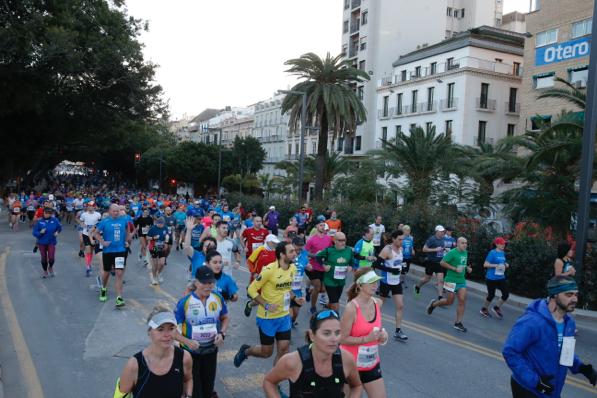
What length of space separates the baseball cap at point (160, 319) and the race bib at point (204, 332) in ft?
4.43

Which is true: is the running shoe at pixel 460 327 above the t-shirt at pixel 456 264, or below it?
below

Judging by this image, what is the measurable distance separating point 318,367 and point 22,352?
5.32 m

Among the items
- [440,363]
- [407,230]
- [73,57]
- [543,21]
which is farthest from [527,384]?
[543,21]

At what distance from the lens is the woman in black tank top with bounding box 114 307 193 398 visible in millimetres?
3508

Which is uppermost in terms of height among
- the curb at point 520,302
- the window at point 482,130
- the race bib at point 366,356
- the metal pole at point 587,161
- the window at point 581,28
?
the window at point 581,28

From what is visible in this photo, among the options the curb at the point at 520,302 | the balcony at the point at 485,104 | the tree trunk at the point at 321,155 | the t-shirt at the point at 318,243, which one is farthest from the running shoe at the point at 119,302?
the balcony at the point at 485,104

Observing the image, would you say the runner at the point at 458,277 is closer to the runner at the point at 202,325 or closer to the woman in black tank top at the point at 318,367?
the runner at the point at 202,325

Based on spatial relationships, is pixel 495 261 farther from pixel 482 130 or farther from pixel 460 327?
pixel 482 130

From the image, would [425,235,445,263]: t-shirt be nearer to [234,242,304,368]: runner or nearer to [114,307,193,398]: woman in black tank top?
[234,242,304,368]: runner

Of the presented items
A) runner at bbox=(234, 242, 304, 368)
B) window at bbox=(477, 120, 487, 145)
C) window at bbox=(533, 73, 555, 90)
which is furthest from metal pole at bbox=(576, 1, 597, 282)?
window at bbox=(477, 120, 487, 145)

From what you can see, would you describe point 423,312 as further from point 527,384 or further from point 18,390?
point 18,390

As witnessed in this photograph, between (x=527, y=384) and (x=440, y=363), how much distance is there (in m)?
3.48

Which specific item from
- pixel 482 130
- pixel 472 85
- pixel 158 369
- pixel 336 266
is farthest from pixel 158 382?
pixel 482 130

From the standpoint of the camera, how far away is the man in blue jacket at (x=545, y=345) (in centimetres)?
402
